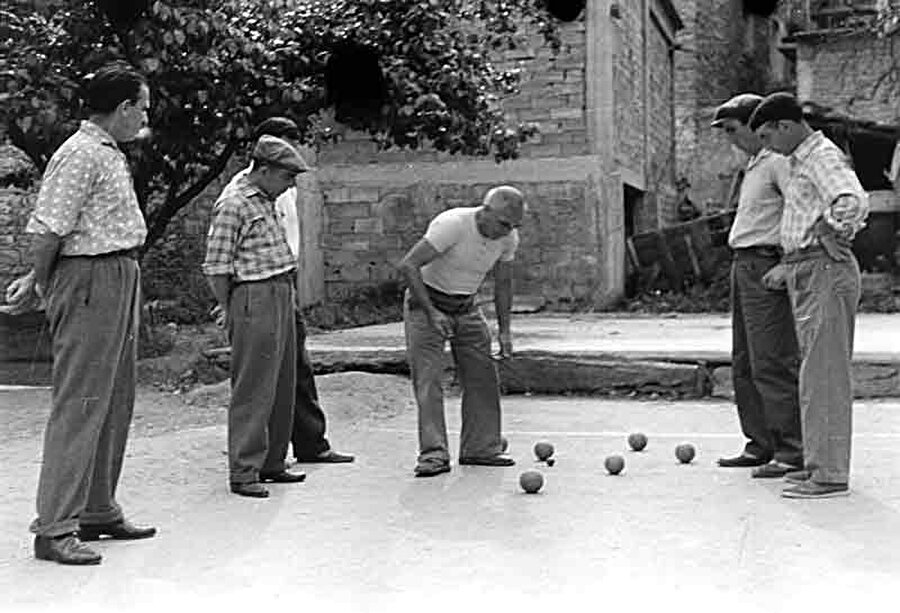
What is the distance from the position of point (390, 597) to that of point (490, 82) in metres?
9.24

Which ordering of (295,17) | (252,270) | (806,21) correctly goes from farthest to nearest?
(806,21) < (295,17) < (252,270)

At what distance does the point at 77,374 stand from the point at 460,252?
2.49 metres

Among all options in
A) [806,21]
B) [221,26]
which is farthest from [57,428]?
[806,21]

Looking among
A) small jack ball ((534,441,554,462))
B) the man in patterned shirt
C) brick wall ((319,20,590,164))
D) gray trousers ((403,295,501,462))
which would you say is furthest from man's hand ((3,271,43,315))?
brick wall ((319,20,590,164))

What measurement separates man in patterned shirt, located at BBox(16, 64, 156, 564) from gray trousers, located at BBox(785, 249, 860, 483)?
3.12 metres

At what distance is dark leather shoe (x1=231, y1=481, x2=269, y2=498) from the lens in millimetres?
6391

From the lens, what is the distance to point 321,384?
33.7 ft

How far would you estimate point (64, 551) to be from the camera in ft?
16.4

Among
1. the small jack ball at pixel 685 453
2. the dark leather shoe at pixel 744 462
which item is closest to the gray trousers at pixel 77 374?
the small jack ball at pixel 685 453

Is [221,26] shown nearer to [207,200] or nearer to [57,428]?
[57,428]

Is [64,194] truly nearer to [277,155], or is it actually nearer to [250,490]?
[277,155]

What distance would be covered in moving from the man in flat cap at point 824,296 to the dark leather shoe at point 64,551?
10.5 feet

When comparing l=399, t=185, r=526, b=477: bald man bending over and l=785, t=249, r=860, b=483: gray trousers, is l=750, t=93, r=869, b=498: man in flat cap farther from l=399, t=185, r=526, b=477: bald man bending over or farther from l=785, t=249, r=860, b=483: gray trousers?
l=399, t=185, r=526, b=477: bald man bending over

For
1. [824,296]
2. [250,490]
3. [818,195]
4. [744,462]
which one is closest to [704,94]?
[744,462]
